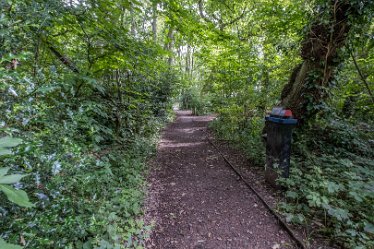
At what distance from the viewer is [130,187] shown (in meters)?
3.42

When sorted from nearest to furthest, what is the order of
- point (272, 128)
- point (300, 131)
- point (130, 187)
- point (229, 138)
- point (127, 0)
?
point (127, 0)
point (130, 187)
point (272, 128)
point (300, 131)
point (229, 138)

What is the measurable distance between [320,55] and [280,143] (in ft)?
7.35

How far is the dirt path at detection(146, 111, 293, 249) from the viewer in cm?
256

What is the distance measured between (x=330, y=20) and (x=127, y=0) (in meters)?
3.80

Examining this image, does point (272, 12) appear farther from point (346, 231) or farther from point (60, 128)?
point (60, 128)

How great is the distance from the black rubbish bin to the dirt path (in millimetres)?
627

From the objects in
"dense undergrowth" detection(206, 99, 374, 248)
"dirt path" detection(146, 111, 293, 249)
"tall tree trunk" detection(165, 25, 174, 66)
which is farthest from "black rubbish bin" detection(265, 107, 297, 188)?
"tall tree trunk" detection(165, 25, 174, 66)

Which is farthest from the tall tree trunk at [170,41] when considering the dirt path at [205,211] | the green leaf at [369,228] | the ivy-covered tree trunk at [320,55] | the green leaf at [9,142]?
the green leaf at [369,228]

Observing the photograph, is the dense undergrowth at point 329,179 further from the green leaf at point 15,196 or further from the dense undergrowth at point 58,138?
the green leaf at point 15,196

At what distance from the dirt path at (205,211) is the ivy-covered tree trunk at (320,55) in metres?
2.27

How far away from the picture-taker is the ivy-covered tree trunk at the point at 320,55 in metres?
3.78

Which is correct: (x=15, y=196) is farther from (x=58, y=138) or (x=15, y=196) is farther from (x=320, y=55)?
(x=320, y=55)

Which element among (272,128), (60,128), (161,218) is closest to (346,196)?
(272,128)

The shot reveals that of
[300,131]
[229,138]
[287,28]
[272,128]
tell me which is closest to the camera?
[272,128]
